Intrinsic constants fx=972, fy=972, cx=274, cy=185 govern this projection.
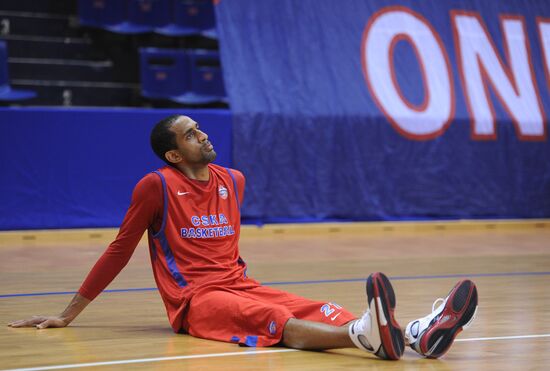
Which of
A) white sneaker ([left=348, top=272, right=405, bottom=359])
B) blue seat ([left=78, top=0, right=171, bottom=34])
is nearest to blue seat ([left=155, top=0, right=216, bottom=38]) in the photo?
blue seat ([left=78, top=0, right=171, bottom=34])

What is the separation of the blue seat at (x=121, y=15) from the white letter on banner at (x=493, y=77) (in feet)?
12.5

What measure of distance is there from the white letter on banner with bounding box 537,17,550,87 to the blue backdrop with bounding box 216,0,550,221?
706 millimetres

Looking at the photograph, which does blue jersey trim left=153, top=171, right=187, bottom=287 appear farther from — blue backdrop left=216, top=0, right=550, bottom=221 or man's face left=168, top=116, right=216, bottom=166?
blue backdrop left=216, top=0, right=550, bottom=221

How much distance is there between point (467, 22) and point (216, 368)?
9771 mm

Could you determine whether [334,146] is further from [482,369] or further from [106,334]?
[482,369]

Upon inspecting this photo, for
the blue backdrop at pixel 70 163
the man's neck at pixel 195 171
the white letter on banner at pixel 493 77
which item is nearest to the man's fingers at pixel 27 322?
the man's neck at pixel 195 171

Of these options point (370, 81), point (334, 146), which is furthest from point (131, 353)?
point (370, 81)

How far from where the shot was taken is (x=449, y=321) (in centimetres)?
357

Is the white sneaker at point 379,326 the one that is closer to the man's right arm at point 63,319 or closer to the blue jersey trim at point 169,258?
the blue jersey trim at point 169,258

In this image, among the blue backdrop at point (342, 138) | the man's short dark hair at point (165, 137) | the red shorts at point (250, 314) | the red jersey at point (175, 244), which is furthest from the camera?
the blue backdrop at point (342, 138)

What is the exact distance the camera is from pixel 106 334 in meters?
4.24

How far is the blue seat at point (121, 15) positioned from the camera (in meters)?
11.4

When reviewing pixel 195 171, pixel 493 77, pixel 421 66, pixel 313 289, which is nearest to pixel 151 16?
pixel 421 66

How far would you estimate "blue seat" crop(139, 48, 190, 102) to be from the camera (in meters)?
11.1
